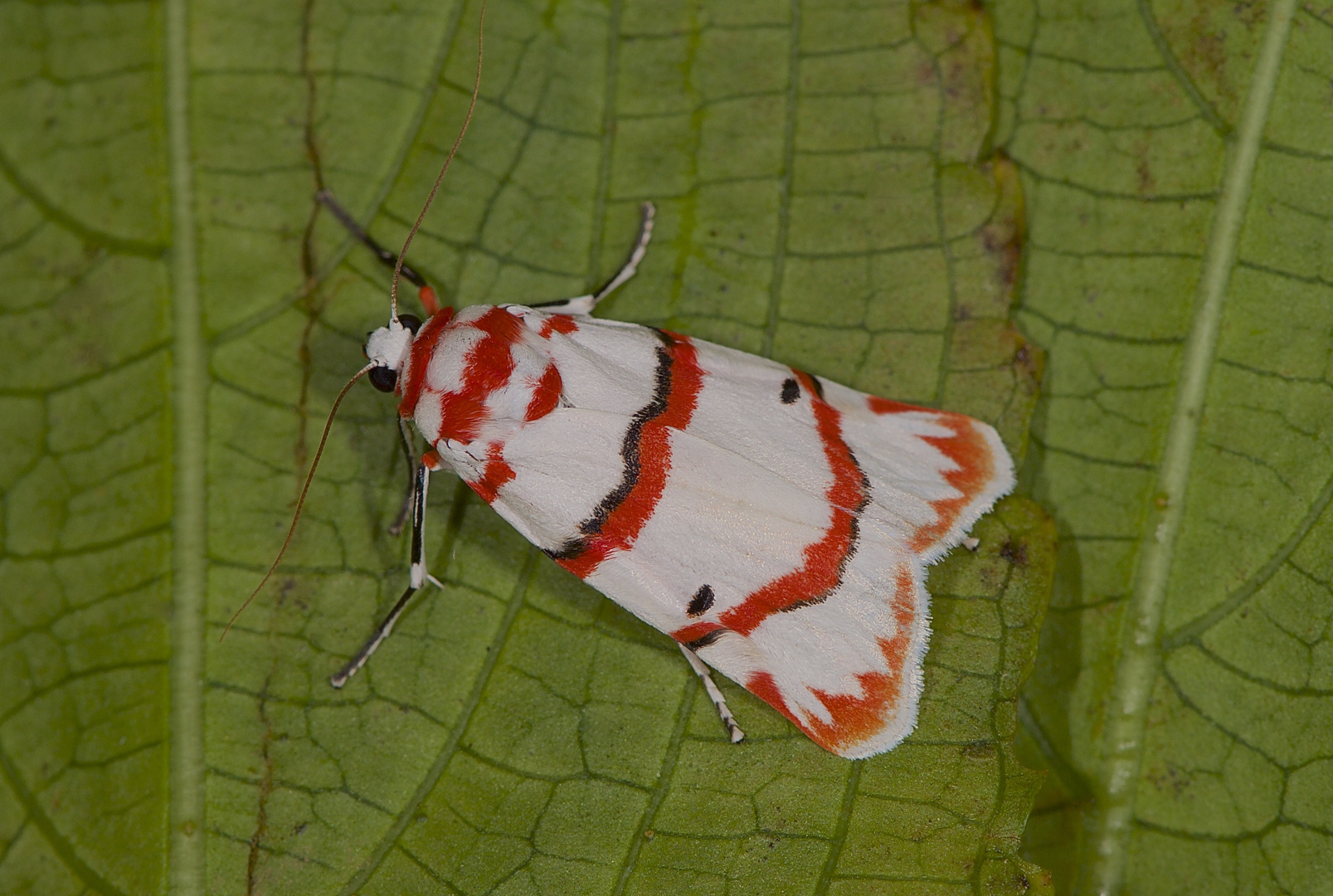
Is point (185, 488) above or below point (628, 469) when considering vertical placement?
below

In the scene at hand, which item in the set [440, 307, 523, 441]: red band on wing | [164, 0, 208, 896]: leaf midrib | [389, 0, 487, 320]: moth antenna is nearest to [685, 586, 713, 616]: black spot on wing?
[440, 307, 523, 441]: red band on wing

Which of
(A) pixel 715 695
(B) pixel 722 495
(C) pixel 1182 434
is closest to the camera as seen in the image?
(B) pixel 722 495

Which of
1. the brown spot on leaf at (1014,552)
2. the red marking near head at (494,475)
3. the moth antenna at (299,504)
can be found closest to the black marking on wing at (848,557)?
the brown spot on leaf at (1014,552)

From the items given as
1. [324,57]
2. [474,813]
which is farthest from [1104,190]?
[474,813]

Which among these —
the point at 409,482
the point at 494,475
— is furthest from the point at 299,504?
the point at 494,475

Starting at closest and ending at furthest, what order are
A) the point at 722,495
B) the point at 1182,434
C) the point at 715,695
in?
1. the point at 722,495
2. the point at 715,695
3. the point at 1182,434

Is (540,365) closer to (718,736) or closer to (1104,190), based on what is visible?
(718,736)

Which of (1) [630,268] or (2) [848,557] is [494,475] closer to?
(1) [630,268]
